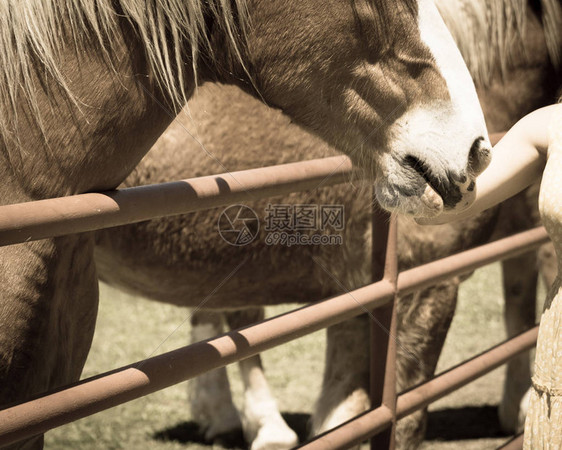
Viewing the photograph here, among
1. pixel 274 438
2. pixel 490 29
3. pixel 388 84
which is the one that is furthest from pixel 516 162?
pixel 274 438

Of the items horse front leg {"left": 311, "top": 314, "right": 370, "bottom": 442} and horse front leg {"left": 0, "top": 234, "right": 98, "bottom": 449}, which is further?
horse front leg {"left": 311, "top": 314, "right": 370, "bottom": 442}

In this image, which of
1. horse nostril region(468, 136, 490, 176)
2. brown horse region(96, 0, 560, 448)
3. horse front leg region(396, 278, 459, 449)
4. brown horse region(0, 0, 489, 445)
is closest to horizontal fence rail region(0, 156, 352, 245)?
brown horse region(0, 0, 489, 445)

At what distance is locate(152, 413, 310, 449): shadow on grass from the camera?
3209 millimetres

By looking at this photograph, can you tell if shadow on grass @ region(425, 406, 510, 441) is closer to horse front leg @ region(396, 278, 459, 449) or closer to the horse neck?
horse front leg @ region(396, 278, 459, 449)

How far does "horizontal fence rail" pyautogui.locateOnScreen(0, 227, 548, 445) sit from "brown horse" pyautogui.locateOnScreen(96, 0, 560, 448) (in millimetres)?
630

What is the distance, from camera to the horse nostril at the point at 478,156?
141 centimetres

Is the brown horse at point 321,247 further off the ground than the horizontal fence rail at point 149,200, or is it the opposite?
the horizontal fence rail at point 149,200

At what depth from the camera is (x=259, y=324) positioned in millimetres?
1503

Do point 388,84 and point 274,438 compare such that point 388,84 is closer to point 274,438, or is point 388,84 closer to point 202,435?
point 274,438

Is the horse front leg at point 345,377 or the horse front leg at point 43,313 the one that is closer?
the horse front leg at point 43,313

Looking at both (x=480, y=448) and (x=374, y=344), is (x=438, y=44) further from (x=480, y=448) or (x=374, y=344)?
(x=480, y=448)

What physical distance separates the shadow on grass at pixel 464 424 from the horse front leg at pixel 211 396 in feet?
2.95

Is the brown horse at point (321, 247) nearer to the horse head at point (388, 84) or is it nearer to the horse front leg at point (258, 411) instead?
the horse front leg at point (258, 411)

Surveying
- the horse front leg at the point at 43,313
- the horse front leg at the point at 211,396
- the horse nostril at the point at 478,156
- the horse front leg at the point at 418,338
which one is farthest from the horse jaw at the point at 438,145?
the horse front leg at the point at 211,396
